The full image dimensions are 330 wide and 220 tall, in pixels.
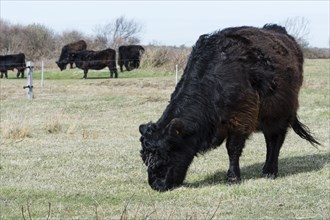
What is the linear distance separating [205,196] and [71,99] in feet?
61.1

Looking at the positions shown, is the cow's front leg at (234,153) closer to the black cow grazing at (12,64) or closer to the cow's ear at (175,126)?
the cow's ear at (175,126)

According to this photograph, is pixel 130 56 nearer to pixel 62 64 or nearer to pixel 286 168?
pixel 62 64

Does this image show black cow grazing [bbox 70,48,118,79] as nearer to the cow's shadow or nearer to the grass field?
the grass field

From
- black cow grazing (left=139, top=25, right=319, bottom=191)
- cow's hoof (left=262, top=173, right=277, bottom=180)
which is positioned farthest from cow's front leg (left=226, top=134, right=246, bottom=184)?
cow's hoof (left=262, top=173, right=277, bottom=180)

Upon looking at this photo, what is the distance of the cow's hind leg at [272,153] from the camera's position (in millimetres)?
10227

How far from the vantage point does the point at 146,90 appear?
30.2 metres

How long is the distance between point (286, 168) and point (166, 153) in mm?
2966

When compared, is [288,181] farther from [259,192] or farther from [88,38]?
[88,38]

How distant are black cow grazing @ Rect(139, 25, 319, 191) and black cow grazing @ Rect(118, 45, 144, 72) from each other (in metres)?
35.7

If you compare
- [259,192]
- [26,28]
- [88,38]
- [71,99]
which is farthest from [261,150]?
[88,38]

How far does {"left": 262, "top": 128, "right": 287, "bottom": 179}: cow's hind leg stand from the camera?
10.2m

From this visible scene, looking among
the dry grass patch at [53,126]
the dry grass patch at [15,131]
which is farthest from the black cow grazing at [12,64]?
the dry grass patch at [15,131]

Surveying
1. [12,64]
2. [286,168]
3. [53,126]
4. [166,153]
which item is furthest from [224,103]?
[12,64]

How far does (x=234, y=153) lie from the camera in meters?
9.52
